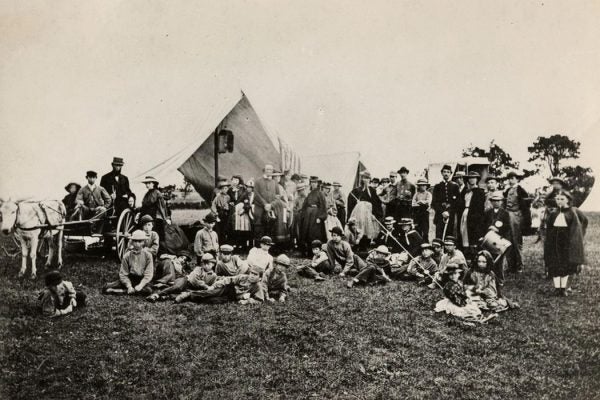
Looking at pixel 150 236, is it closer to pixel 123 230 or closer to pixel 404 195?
pixel 123 230

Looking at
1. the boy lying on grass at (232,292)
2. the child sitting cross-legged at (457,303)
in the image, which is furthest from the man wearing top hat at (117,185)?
the child sitting cross-legged at (457,303)

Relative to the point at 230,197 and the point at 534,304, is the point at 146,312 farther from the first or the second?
the point at 534,304

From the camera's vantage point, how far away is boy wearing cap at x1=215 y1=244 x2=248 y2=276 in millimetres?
6332

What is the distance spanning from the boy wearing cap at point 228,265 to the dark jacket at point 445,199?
3.47 m

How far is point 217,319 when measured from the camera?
526 centimetres

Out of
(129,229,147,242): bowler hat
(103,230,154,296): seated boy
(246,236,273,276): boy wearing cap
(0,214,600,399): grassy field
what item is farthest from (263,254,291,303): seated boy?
(129,229,147,242): bowler hat

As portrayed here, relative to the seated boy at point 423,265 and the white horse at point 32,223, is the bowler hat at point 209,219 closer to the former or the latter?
the white horse at point 32,223

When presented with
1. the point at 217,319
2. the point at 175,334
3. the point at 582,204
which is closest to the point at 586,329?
the point at 582,204

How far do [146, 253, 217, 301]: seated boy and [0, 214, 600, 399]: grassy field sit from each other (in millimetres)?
402

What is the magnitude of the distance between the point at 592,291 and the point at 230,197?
5.62m

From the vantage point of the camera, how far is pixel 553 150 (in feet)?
24.0

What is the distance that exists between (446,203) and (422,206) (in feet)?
1.81

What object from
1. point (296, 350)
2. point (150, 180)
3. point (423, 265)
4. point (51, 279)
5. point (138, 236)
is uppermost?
point (150, 180)

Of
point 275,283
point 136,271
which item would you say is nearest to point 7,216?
point 136,271
